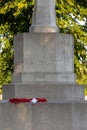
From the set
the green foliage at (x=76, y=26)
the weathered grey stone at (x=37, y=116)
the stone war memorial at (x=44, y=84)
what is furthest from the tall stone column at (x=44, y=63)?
the green foliage at (x=76, y=26)

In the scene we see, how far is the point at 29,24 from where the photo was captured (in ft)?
65.6

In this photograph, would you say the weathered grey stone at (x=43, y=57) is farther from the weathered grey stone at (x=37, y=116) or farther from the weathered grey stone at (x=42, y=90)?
the weathered grey stone at (x=37, y=116)

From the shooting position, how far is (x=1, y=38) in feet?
68.3

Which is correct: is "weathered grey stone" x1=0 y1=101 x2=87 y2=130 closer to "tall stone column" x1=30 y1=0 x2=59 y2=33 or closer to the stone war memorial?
the stone war memorial

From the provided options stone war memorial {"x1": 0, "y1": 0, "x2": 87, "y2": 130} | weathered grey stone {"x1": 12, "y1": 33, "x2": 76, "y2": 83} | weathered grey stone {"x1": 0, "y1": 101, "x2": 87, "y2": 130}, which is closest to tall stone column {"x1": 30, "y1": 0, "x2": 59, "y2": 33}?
stone war memorial {"x1": 0, "y1": 0, "x2": 87, "y2": 130}

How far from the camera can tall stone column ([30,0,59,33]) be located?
1134 cm

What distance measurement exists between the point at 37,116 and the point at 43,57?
64.7 inches

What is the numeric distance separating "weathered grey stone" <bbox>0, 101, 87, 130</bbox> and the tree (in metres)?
9.04

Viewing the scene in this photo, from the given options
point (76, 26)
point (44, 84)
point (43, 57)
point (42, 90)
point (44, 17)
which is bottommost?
point (42, 90)

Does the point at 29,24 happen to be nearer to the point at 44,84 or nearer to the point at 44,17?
the point at 44,17

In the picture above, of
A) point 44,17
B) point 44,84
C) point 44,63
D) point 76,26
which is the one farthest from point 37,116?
point 76,26

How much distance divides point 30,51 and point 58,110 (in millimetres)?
1792

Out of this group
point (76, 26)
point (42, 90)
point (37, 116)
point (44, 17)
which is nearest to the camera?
point (37, 116)

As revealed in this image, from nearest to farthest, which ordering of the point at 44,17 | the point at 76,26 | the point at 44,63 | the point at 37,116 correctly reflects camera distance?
the point at 37,116, the point at 44,63, the point at 44,17, the point at 76,26
